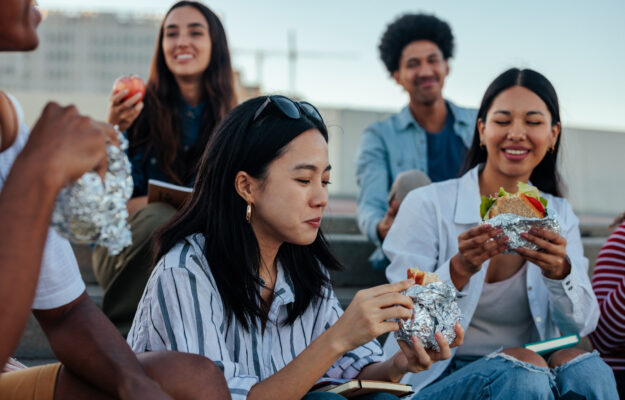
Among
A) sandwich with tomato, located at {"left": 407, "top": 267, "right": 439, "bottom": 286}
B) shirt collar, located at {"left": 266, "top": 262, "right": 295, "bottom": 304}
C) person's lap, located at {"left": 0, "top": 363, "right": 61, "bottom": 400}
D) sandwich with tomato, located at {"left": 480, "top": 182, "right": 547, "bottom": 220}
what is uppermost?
sandwich with tomato, located at {"left": 480, "top": 182, "right": 547, "bottom": 220}

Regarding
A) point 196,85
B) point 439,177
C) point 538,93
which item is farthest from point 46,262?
point 439,177

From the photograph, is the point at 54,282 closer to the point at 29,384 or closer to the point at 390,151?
the point at 29,384

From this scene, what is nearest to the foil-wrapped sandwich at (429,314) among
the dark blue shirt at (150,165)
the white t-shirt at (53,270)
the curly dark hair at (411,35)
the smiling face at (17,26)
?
the white t-shirt at (53,270)

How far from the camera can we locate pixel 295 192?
231cm

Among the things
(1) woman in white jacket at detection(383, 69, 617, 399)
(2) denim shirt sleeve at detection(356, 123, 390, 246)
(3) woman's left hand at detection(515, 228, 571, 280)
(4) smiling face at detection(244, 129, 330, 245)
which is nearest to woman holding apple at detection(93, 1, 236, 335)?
(2) denim shirt sleeve at detection(356, 123, 390, 246)

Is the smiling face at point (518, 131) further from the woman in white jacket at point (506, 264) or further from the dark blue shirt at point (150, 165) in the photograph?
the dark blue shirt at point (150, 165)

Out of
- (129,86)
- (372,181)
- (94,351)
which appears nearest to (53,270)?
(94,351)

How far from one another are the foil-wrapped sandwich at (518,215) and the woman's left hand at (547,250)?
0.07 feet

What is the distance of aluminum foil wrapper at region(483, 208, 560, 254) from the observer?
8.71ft

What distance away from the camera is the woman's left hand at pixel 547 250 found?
2693mm

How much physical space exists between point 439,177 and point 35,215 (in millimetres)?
3615

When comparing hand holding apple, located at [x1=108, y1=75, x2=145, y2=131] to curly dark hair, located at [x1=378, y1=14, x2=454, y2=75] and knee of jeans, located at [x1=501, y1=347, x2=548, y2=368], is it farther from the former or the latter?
knee of jeans, located at [x1=501, y1=347, x2=548, y2=368]

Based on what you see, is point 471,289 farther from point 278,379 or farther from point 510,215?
point 278,379

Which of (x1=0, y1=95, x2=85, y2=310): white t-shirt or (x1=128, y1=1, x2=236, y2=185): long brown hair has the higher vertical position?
(x1=128, y1=1, x2=236, y2=185): long brown hair
